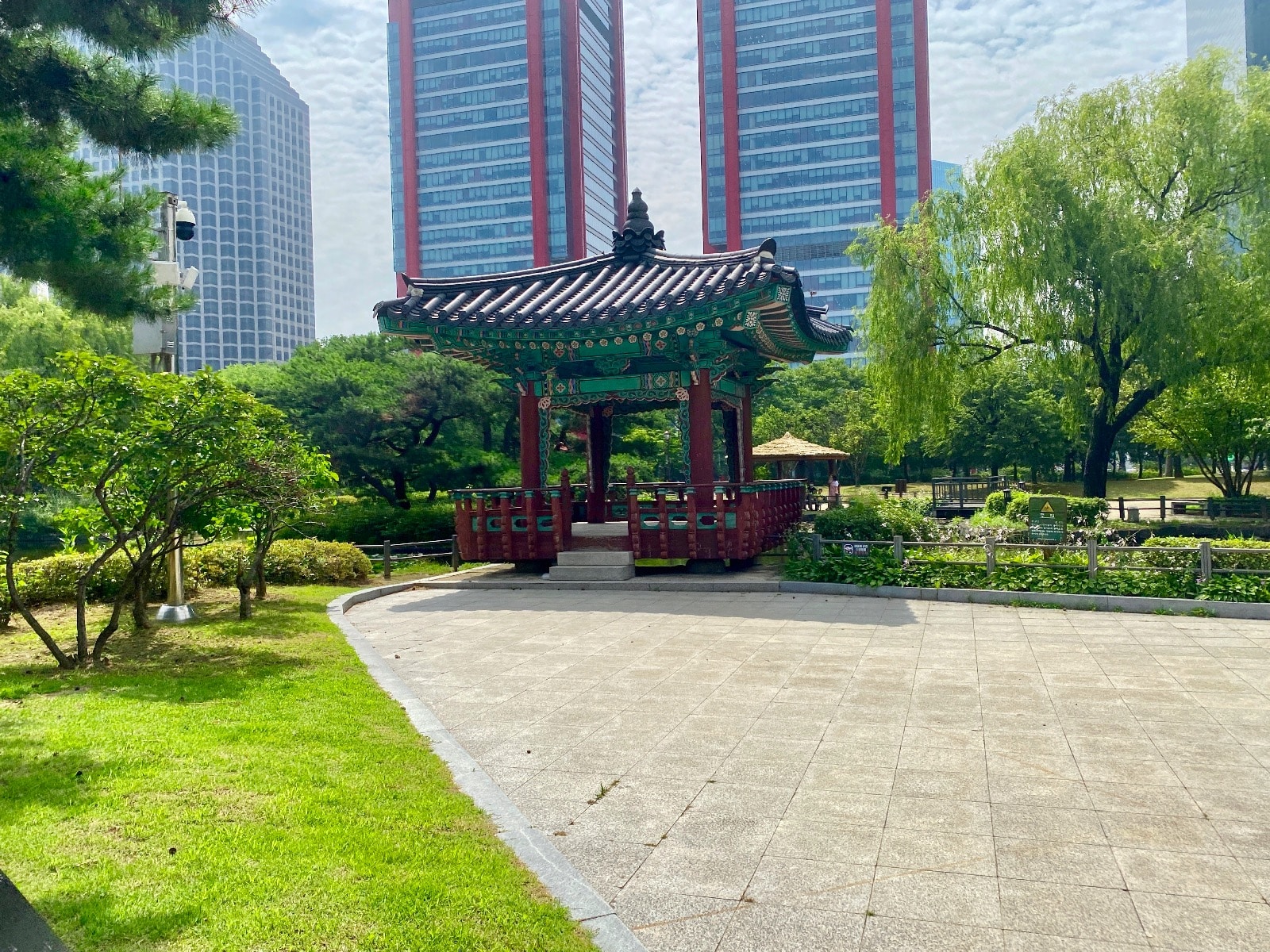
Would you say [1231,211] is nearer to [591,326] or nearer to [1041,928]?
[591,326]

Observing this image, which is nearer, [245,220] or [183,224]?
[183,224]

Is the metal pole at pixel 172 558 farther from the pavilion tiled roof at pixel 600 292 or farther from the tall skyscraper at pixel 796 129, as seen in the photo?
the tall skyscraper at pixel 796 129

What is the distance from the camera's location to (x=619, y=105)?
10419 centimetres

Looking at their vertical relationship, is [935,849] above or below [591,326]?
below

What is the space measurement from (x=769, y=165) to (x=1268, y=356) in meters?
75.4

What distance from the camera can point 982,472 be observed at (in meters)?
52.5

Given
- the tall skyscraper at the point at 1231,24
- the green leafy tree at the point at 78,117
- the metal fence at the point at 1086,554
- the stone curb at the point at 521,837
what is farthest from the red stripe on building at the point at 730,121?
the stone curb at the point at 521,837

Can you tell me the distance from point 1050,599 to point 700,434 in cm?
616

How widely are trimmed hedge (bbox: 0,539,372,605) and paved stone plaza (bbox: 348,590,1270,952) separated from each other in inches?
219

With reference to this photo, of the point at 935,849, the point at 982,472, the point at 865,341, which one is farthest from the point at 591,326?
the point at 982,472

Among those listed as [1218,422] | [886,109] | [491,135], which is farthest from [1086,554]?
[491,135]

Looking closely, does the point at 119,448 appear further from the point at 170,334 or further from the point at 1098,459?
the point at 1098,459

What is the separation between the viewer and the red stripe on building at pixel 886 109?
8181cm

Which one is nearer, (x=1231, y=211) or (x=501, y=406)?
(x=1231, y=211)
